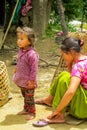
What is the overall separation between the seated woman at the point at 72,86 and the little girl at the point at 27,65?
0.95 ft

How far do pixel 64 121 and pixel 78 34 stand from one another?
137 centimetres

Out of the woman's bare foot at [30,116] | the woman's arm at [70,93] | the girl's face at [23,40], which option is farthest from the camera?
the woman's bare foot at [30,116]

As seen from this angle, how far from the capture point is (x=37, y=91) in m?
5.17

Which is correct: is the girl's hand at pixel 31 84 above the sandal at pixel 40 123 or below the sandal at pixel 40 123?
above

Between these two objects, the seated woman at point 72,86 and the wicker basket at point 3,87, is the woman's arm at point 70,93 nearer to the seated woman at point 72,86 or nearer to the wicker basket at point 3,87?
the seated woman at point 72,86

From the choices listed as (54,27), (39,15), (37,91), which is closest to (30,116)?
(37,91)

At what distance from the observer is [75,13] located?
12.0 metres

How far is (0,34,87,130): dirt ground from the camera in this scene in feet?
12.7

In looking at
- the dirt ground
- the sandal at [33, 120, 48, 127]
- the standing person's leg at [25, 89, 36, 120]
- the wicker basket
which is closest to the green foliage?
the dirt ground

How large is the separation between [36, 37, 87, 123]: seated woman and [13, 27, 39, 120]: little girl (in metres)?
0.29

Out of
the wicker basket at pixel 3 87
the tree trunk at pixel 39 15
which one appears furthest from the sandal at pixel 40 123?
the tree trunk at pixel 39 15

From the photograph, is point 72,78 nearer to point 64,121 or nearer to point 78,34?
point 64,121

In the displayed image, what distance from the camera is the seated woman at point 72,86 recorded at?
3.73 metres

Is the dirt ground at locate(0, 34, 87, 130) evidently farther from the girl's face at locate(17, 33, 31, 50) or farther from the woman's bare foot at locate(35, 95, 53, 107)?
the girl's face at locate(17, 33, 31, 50)
